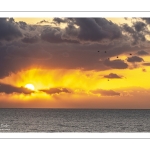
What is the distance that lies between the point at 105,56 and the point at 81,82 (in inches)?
480

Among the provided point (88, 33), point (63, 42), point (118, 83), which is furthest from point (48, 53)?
point (118, 83)

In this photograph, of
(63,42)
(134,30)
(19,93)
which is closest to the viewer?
(134,30)

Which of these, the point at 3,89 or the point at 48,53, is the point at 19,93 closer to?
the point at 3,89

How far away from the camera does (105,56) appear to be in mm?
84750

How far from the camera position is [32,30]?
85625 millimetres
